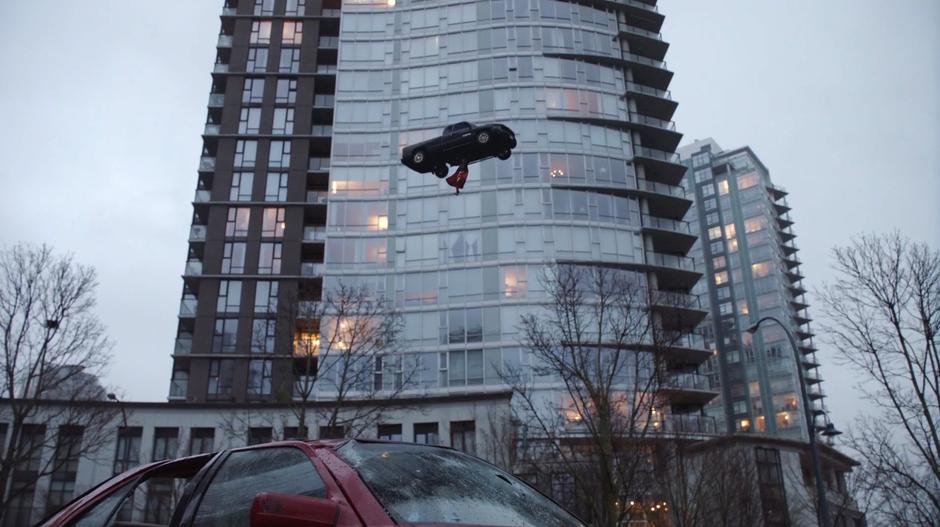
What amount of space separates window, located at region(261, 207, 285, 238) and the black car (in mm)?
48892

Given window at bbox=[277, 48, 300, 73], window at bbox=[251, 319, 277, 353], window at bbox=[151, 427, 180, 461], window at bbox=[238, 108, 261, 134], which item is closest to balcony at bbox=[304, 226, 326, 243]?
window at bbox=[251, 319, 277, 353]

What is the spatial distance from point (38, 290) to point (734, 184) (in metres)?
124

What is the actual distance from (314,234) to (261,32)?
2069cm

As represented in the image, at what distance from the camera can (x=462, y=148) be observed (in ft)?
42.0

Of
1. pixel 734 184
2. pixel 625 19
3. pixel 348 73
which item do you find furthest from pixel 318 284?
pixel 734 184

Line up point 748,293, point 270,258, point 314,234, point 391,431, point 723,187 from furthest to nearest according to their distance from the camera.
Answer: point 723,187
point 748,293
point 314,234
point 270,258
point 391,431

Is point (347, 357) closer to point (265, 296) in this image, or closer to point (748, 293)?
point (265, 296)

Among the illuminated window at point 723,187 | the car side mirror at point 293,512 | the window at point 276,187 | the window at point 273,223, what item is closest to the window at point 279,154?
the window at point 276,187

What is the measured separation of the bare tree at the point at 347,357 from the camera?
3497 cm

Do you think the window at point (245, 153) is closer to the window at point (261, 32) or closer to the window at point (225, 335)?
the window at point (261, 32)

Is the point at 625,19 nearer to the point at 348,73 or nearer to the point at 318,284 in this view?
the point at 348,73

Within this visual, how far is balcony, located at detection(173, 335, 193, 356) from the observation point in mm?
56719

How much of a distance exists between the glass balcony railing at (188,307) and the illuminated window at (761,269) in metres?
98.5

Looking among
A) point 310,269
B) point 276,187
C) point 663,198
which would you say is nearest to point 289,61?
point 276,187
